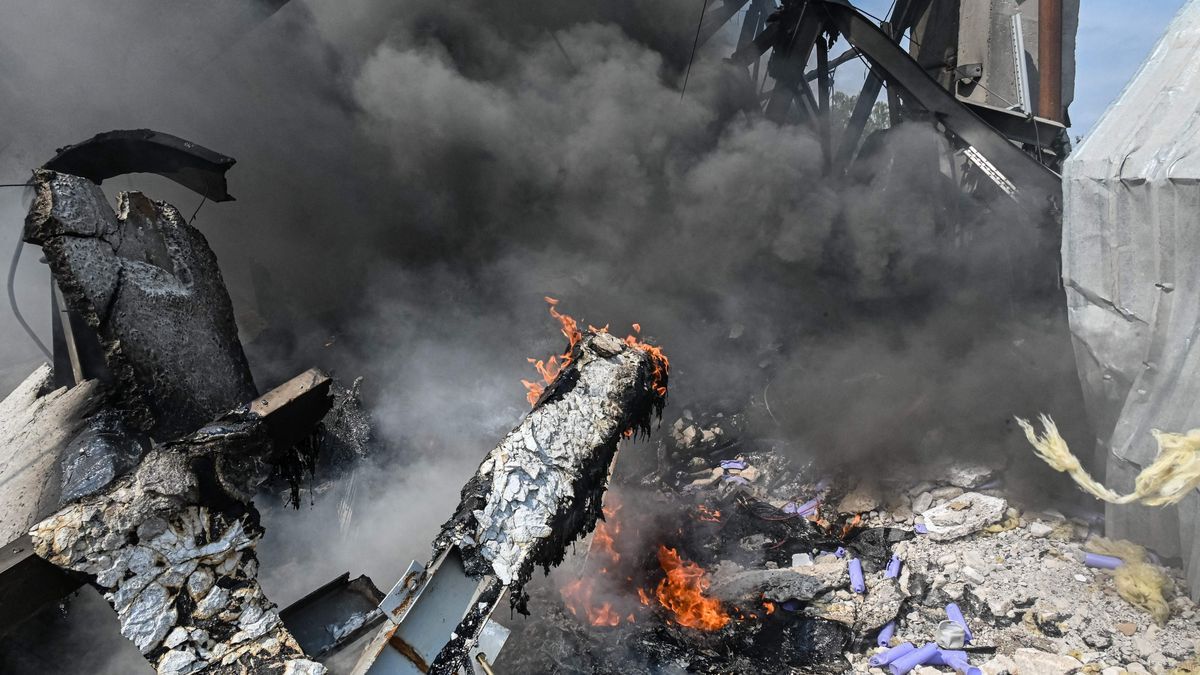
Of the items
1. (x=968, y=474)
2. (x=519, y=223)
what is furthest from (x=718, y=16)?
(x=968, y=474)

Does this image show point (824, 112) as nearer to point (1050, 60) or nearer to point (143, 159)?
point (1050, 60)

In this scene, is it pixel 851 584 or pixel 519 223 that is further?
pixel 519 223

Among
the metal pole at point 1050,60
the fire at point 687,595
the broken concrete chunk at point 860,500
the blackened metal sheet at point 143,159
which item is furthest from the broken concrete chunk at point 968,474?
the blackened metal sheet at point 143,159

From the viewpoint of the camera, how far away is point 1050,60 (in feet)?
20.3

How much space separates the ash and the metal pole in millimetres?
3920

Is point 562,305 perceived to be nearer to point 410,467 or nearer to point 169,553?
point 410,467

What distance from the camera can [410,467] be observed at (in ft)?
17.4

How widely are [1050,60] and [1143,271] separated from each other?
13.1 ft

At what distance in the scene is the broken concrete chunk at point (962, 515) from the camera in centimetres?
442

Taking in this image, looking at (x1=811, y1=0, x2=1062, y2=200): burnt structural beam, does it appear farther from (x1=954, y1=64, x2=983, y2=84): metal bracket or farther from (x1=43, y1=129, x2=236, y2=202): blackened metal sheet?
(x1=43, y1=129, x2=236, y2=202): blackened metal sheet

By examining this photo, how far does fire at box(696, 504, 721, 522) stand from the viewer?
5153 mm

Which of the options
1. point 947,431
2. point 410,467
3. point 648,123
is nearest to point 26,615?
point 410,467

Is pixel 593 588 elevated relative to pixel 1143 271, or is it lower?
lower

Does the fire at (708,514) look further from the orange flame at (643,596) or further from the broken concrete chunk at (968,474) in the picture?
the broken concrete chunk at (968,474)
